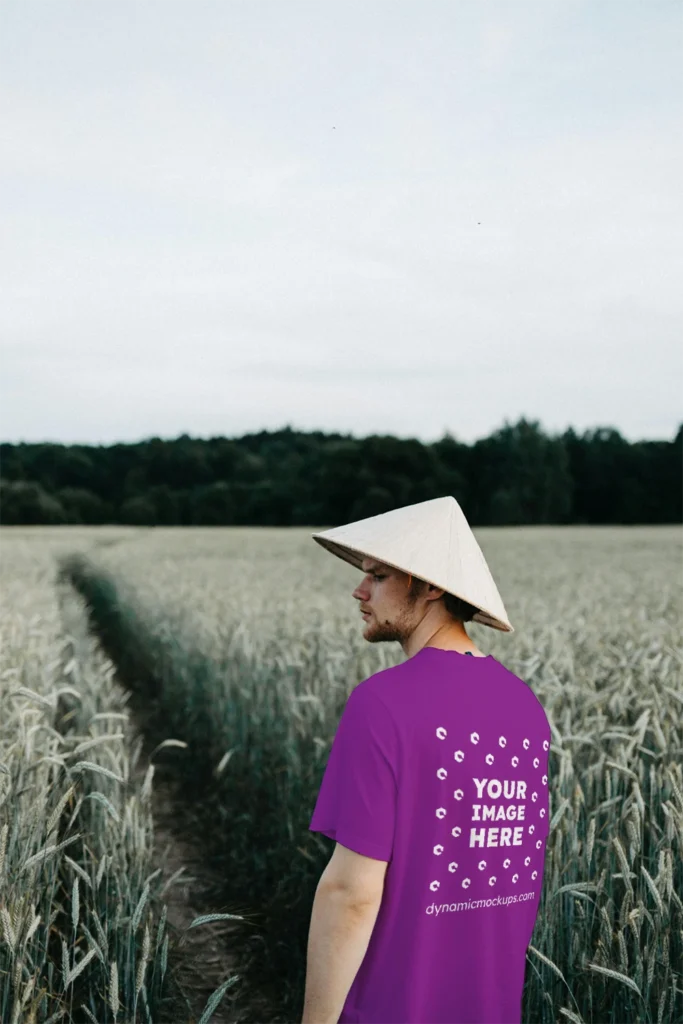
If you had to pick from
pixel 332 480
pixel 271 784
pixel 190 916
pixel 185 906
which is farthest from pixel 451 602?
pixel 332 480

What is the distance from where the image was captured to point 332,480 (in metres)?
60.9

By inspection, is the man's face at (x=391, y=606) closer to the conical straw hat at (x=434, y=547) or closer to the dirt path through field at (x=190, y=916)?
the conical straw hat at (x=434, y=547)

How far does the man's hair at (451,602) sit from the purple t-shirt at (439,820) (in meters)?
0.17

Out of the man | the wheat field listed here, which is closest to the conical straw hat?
the man

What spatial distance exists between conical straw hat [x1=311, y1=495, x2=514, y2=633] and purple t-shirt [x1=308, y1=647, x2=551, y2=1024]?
0.51ft

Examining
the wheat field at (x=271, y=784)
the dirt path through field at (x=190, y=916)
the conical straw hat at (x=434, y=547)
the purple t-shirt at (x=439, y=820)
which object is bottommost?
the dirt path through field at (x=190, y=916)

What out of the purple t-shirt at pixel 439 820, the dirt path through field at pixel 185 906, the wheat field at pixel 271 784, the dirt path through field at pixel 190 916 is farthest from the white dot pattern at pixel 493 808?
the dirt path through field at pixel 190 916

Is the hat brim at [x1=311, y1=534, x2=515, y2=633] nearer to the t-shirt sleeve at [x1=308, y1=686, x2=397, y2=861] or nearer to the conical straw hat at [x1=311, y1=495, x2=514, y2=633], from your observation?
the conical straw hat at [x1=311, y1=495, x2=514, y2=633]

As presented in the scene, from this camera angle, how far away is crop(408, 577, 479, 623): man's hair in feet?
6.07

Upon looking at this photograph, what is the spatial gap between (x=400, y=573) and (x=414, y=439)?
64236 mm

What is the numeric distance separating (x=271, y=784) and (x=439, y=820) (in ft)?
12.1

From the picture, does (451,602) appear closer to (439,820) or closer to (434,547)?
(434,547)

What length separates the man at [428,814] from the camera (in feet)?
5.09

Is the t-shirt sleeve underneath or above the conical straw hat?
underneath
